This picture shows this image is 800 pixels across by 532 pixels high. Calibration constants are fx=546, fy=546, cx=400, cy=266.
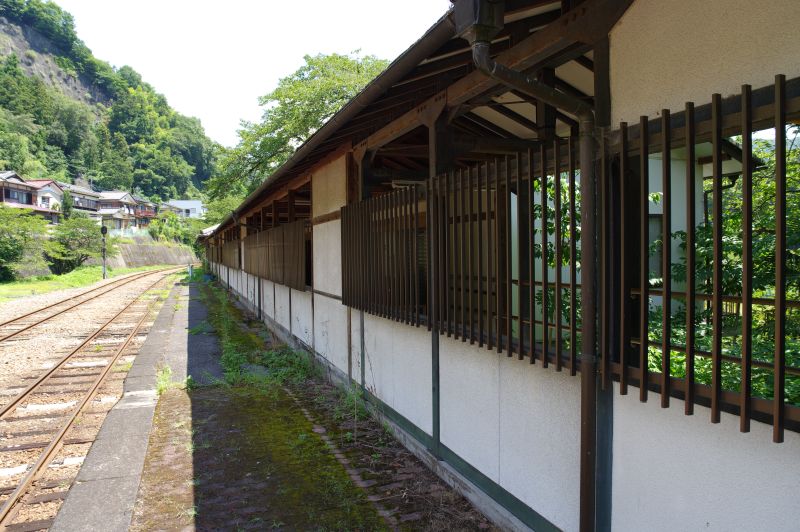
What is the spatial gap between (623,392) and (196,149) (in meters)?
139

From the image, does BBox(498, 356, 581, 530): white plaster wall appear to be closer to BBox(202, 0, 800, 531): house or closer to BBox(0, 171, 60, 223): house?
BBox(202, 0, 800, 531): house

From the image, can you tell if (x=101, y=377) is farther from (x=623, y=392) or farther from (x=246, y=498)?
(x=623, y=392)

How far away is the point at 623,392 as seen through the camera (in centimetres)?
252

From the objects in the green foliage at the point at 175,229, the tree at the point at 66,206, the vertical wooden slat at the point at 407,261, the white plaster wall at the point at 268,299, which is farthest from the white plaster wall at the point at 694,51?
the green foliage at the point at 175,229

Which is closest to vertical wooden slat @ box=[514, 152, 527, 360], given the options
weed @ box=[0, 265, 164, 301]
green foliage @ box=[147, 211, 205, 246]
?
weed @ box=[0, 265, 164, 301]

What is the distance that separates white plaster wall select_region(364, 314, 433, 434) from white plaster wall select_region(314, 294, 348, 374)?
0.96 meters

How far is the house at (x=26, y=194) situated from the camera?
56.3m

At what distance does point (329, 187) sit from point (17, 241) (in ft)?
116

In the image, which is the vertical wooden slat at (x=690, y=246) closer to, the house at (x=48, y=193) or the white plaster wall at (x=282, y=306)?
the white plaster wall at (x=282, y=306)

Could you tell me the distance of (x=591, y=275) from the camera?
8.93ft

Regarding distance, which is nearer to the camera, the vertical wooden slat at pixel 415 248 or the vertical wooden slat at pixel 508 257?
the vertical wooden slat at pixel 508 257

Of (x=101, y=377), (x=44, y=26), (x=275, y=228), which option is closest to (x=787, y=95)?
(x=101, y=377)

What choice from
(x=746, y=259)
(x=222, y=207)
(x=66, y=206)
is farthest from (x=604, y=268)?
(x=66, y=206)

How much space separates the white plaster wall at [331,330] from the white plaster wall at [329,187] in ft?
4.47
